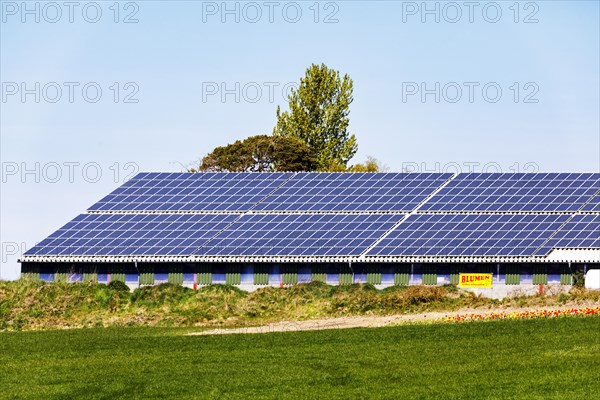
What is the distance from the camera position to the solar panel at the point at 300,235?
62.5m

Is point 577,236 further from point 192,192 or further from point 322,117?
point 322,117

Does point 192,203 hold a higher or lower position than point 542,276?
higher

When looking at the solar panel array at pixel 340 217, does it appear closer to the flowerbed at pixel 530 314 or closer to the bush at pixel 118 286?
the bush at pixel 118 286

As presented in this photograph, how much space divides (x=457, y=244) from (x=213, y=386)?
35.0 m

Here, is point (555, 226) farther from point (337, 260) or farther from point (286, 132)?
point (286, 132)

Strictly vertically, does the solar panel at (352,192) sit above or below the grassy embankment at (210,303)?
above

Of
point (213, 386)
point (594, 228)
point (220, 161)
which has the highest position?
point (220, 161)

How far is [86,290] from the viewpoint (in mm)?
56844

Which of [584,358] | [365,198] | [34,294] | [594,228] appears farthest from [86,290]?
[584,358]

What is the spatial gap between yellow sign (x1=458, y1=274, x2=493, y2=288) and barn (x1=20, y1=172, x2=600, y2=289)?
32cm

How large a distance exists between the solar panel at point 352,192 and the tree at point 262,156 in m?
28.3

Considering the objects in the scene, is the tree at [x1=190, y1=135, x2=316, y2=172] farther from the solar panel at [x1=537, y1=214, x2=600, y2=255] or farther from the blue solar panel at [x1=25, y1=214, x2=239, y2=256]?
the solar panel at [x1=537, y1=214, x2=600, y2=255]

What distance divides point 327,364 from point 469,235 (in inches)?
1272

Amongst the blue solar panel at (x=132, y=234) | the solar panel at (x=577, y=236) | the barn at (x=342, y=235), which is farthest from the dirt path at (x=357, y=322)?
the blue solar panel at (x=132, y=234)
